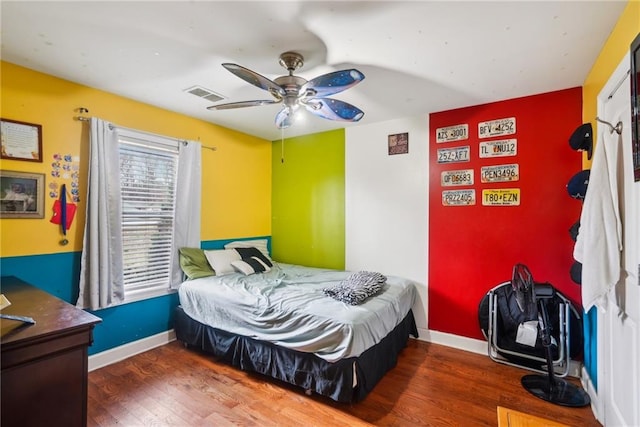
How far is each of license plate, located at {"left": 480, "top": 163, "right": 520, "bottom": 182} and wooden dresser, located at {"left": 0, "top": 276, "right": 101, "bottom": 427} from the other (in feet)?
10.6

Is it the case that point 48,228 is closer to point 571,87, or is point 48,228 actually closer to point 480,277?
point 480,277

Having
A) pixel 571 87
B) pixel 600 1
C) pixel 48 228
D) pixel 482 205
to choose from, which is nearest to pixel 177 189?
pixel 48 228

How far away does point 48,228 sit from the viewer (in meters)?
2.38

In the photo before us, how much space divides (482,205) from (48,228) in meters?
3.85

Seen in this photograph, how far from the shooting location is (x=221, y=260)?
3.34 meters

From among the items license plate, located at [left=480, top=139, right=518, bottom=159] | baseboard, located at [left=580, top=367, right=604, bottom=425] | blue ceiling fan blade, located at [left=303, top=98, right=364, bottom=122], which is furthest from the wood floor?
blue ceiling fan blade, located at [left=303, top=98, right=364, bottom=122]

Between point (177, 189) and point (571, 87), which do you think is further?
point (177, 189)

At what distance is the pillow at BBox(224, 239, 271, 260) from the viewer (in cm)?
376

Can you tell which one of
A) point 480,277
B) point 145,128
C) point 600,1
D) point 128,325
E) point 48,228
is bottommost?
point 128,325

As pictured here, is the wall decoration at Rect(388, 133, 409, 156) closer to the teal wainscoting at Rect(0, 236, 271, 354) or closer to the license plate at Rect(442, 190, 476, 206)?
the license plate at Rect(442, 190, 476, 206)

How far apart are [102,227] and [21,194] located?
0.56m

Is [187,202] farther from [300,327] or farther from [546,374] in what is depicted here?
[546,374]

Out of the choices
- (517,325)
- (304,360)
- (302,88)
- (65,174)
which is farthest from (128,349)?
(517,325)

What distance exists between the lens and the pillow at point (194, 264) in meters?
3.14
